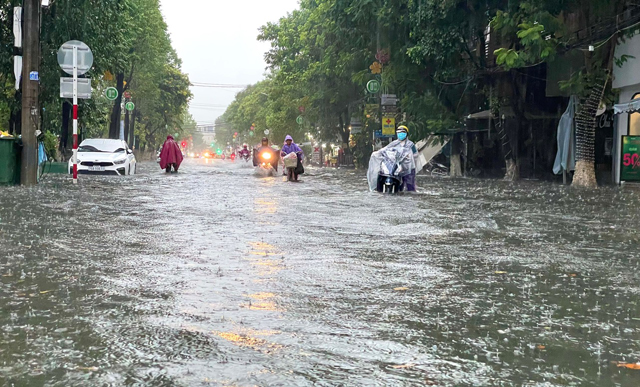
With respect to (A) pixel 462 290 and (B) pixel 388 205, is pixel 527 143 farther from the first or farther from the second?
(A) pixel 462 290

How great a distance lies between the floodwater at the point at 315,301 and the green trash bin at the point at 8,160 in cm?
665

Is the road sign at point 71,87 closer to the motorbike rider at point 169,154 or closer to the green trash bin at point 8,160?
the green trash bin at point 8,160

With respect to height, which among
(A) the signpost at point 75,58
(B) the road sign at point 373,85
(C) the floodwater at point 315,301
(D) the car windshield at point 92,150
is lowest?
(C) the floodwater at point 315,301

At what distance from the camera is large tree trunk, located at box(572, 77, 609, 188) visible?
80.0 ft

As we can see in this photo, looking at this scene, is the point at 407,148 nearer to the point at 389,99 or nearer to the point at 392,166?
the point at 392,166

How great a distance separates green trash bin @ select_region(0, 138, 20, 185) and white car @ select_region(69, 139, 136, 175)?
26.4ft

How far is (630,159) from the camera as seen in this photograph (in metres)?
23.5

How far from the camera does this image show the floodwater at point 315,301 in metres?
4.21

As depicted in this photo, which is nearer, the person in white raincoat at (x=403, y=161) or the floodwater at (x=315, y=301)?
the floodwater at (x=315, y=301)

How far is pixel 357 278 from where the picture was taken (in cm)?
707

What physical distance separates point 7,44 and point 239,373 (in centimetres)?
2363

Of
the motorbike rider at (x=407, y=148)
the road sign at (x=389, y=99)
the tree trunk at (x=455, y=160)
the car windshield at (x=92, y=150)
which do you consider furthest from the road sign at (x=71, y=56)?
the tree trunk at (x=455, y=160)

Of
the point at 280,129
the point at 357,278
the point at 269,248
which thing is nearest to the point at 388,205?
the point at 269,248

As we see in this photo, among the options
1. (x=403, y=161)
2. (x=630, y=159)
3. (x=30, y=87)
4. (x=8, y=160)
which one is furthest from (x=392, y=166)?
(x=8, y=160)
